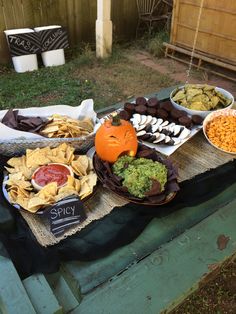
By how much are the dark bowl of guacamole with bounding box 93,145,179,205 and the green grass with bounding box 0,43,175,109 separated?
2306mm

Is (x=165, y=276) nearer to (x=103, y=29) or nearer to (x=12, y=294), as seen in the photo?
(x=12, y=294)

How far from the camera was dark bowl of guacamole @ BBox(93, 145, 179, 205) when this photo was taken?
1.18 metres

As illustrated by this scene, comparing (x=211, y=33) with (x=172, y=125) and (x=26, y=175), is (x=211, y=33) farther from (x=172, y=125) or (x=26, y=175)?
(x=26, y=175)

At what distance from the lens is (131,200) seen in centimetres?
120

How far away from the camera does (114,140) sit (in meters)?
1.28

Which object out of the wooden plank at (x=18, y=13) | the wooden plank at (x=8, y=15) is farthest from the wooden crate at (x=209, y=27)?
the wooden plank at (x=8, y=15)

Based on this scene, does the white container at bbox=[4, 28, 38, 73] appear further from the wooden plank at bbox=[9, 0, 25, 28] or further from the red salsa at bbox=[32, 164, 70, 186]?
the red salsa at bbox=[32, 164, 70, 186]

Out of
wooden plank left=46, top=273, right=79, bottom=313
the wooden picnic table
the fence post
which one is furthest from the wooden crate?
wooden plank left=46, top=273, right=79, bottom=313

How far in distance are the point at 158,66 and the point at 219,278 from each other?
11.3 feet

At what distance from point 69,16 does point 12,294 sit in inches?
187

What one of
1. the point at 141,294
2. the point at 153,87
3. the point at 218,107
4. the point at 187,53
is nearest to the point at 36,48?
the point at 153,87

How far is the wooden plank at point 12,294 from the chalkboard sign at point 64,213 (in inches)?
7.7

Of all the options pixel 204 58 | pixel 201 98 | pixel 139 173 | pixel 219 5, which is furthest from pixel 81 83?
pixel 139 173

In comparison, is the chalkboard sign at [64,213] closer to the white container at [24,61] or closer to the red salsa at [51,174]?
the red salsa at [51,174]
